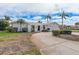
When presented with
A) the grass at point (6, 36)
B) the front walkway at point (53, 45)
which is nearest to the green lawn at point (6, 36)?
the grass at point (6, 36)

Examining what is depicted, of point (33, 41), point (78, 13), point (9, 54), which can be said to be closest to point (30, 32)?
point (33, 41)

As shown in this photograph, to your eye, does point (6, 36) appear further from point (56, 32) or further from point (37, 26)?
point (56, 32)

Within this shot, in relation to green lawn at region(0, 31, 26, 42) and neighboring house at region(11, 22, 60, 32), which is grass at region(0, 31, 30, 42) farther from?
neighboring house at region(11, 22, 60, 32)

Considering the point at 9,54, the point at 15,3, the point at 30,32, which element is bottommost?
the point at 9,54

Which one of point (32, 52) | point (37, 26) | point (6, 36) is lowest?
point (32, 52)

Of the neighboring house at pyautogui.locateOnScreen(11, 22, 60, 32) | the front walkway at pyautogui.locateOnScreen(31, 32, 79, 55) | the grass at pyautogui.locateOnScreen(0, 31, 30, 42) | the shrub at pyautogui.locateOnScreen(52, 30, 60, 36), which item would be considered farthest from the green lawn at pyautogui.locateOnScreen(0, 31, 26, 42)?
the shrub at pyautogui.locateOnScreen(52, 30, 60, 36)

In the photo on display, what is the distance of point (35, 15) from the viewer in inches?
167

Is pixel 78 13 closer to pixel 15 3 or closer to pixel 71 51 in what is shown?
pixel 71 51

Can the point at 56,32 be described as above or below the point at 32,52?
above

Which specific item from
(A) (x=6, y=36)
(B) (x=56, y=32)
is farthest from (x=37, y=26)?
(A) (x=6, y=36)

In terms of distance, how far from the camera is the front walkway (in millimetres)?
4184

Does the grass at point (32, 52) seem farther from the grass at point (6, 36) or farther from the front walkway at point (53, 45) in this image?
the grass at point (6, 36)

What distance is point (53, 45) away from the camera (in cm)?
424

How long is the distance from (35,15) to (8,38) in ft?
1.51
